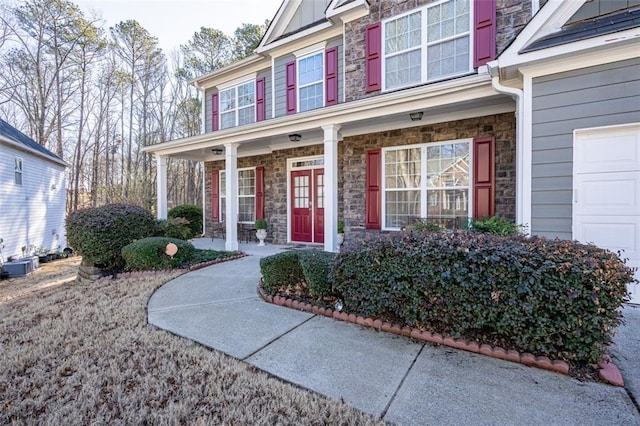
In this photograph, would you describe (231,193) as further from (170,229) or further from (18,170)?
(18,170)

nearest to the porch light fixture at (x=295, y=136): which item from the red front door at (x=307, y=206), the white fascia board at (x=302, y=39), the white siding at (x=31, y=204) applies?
the red front door at (x=307, y=206)

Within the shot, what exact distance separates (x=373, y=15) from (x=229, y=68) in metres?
4.98

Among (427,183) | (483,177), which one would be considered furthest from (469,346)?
(427,183)

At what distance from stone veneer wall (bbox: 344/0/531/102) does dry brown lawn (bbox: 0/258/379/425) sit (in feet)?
20.6

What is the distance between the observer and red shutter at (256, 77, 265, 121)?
369 inches

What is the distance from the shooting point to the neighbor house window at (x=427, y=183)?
613 cm

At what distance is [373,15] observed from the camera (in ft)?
22.9

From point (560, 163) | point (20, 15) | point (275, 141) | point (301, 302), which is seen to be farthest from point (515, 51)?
point (20, 15)

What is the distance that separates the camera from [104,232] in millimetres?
6164

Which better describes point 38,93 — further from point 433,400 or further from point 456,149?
point 433,400

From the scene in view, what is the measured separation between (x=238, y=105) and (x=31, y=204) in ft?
28.9

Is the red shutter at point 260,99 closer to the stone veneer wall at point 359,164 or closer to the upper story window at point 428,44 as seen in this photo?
the stone veneer wall at point 359,164

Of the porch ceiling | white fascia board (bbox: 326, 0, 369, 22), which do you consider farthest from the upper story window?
the porch ceiling

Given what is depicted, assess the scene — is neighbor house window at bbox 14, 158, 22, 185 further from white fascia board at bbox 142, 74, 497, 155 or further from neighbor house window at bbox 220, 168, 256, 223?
white fascia board at bbox 142, 74, 497, 155
